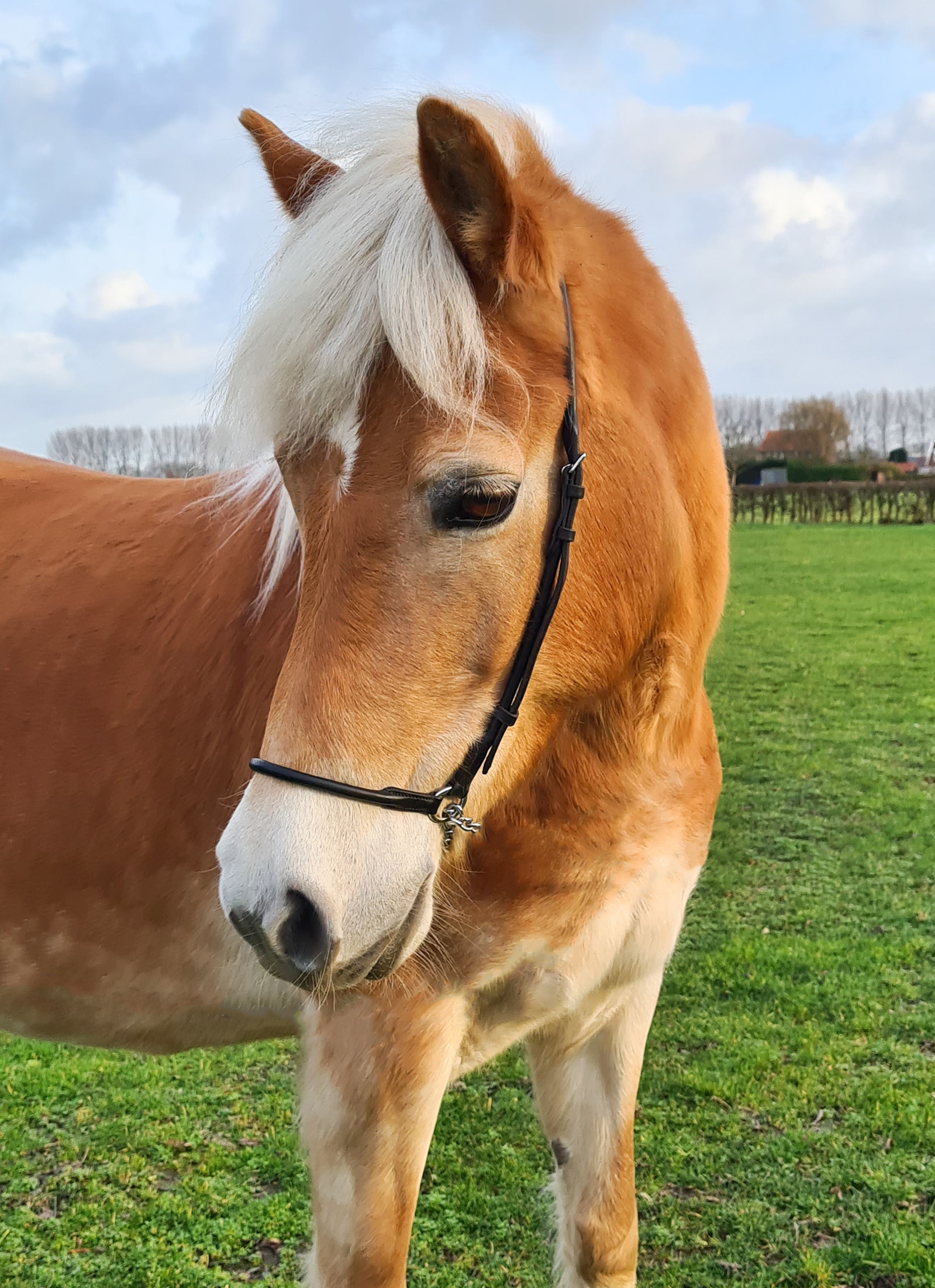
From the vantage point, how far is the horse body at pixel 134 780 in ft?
6.93

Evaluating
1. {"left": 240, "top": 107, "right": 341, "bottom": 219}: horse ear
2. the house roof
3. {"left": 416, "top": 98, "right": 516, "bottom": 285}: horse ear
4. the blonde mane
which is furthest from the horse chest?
the house roof

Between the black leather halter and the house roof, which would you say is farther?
the house roof

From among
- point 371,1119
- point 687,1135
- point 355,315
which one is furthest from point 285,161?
point 687,1135

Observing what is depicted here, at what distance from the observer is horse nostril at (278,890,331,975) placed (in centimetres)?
131

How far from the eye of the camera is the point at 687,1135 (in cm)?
338

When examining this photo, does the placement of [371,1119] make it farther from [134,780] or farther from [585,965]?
[134,780]

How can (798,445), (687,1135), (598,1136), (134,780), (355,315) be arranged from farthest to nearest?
(798,445), (687,1135), (598,1136), (134,780), (355,315)

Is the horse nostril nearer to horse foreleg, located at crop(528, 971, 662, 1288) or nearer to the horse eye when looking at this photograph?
the horse eye

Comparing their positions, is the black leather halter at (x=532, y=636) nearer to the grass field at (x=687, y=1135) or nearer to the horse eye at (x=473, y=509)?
the horse eye at (x=473, y=509)

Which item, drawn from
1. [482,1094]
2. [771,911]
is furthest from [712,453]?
[771,911]

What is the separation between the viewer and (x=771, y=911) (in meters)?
5.13

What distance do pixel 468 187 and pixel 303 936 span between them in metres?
1.12

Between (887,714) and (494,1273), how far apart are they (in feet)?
23.3

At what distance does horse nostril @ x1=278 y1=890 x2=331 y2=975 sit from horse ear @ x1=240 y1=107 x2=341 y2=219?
4.17ft
